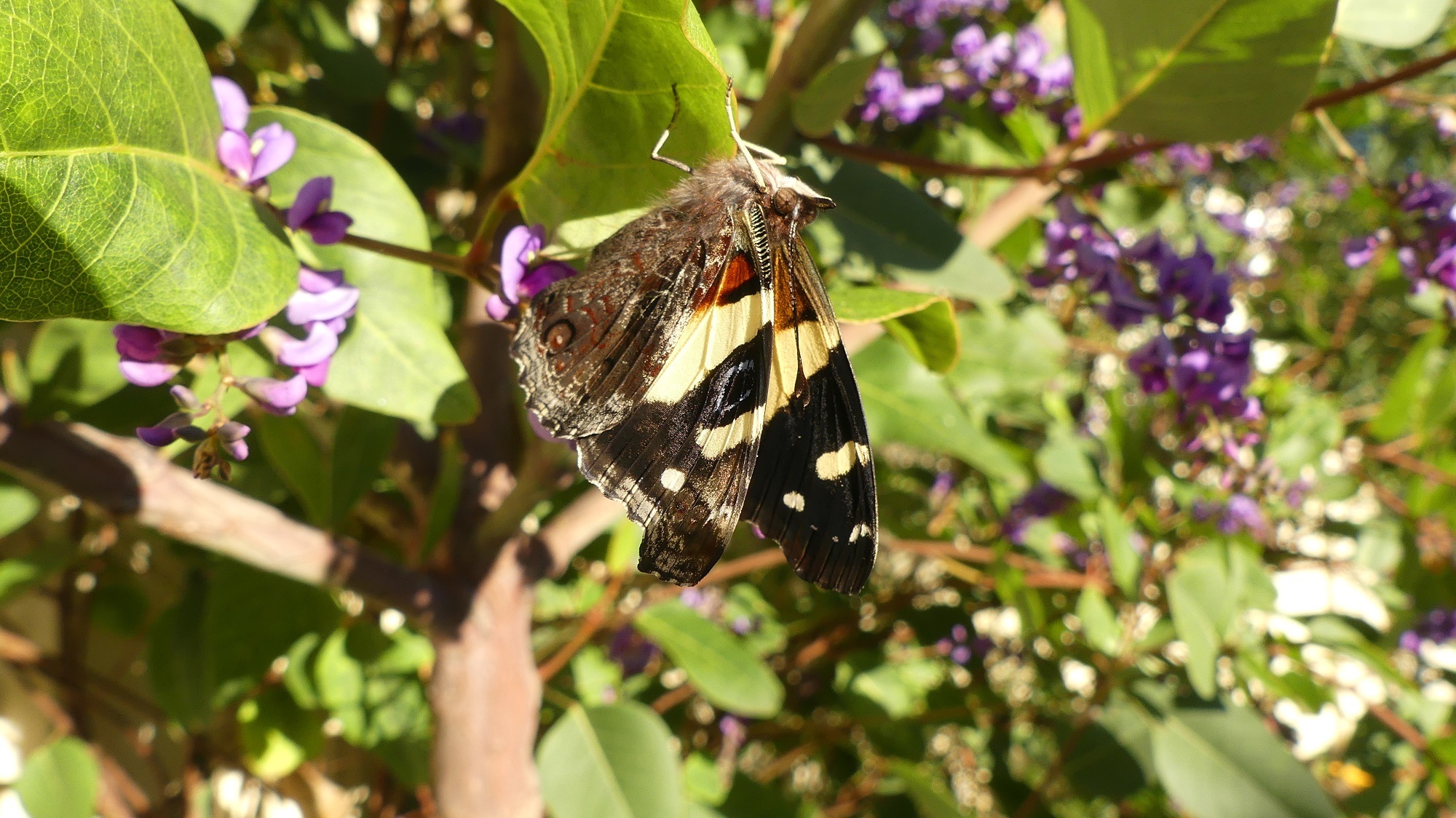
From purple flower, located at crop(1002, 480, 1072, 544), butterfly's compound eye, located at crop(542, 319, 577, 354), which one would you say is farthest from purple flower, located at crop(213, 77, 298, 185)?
purple flower, located at crop(1002, 480, 1072, 544)

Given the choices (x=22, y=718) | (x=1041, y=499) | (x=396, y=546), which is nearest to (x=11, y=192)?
(x=396, y=546)

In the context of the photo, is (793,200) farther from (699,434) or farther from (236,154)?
(236,154)

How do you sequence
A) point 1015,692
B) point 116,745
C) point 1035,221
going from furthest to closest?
point 1015,692, point 116,745, point 1035,221

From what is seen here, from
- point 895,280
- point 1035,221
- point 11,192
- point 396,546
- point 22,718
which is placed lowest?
point 22,718

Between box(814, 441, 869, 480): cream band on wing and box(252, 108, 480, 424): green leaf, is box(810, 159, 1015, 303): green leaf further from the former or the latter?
box(252, 108, 480, 424): green leaf

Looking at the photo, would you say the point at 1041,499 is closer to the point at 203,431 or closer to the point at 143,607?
the point at 203,431

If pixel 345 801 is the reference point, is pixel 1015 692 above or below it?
below

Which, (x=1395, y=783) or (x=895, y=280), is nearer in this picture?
(x=895, y=280)

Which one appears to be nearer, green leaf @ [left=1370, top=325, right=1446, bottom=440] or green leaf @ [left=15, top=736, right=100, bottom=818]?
green leaf @ [left=15, top=736, right=100, bottom=818]
